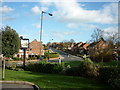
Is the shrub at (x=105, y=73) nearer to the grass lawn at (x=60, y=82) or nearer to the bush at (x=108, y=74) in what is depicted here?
the bush at (x=108, y=74)

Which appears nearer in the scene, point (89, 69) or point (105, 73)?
point (105, 73)

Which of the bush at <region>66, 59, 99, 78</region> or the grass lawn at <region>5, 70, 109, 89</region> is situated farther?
the bush at <region>66, 59, 99, 78</region>

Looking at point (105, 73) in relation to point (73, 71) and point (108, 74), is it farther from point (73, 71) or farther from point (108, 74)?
point (73, 71)

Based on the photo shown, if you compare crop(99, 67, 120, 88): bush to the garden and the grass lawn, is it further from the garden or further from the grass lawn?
the grass lawn

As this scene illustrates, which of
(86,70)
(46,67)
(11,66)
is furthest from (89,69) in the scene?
(11,66)

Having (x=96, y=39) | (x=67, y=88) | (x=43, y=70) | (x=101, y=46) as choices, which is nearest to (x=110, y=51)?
(x=101, y=46)

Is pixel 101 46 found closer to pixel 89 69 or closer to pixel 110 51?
pixel 110 51

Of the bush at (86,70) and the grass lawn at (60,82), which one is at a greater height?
the bush at (86,70)

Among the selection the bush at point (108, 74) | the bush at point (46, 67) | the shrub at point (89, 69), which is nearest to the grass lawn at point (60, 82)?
the bush at point (108, 74)

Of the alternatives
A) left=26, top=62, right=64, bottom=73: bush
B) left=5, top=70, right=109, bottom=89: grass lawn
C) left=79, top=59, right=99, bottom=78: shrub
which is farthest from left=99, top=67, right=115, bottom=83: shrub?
left=26, top=62, right=64, bottom=73: bush

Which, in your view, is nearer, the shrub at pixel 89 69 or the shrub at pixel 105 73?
the shrub at pixel 105 73

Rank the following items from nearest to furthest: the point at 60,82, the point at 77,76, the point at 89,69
Answer: the point at 60,82, the point at 89,69, the point at 77,76

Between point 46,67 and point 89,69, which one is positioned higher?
point 89,69

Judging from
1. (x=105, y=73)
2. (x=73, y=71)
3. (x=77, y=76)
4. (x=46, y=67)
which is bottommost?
(x=77, y=76)
